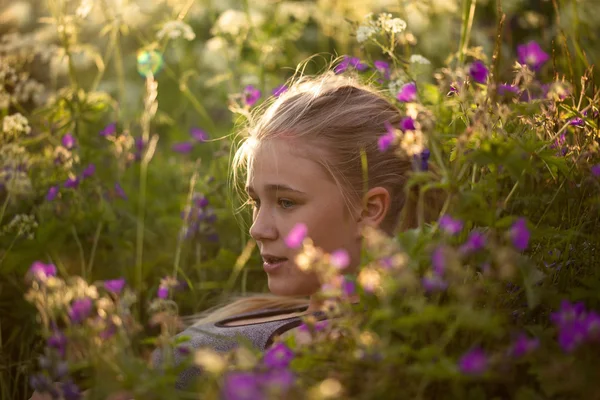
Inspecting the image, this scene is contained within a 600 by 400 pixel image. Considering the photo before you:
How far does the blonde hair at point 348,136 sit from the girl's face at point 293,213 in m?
0.05

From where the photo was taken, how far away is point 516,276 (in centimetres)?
149

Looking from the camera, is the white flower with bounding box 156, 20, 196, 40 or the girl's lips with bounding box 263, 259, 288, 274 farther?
the white flower with bounding box 156, 20, 196, 40

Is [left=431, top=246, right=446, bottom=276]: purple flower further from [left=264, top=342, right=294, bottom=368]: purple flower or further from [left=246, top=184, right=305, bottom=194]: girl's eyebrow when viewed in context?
[left=246, top=184, right=305, bottom=194]: girl's eyebrow

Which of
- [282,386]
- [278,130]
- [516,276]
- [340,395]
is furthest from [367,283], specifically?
[278,130]

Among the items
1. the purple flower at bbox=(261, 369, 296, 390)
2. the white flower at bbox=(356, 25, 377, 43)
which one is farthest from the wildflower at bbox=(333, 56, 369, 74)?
the purple flower at bbox=(261, 369, 296, 390)

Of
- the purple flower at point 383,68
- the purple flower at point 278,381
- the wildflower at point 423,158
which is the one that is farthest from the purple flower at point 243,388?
the purple flower at point 383,68

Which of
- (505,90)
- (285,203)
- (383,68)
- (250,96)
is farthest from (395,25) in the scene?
(250,96)

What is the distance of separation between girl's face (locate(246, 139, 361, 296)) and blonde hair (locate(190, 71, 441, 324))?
49mm

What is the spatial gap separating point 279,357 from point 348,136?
1.02m

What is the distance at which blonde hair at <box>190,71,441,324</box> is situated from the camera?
2.06 m

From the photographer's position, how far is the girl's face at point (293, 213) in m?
1.96

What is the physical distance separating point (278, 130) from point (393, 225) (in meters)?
0.43

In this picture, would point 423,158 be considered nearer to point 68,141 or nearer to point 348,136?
point 348,136

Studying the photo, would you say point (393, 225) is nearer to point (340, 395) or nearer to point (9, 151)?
point (340, 395)
